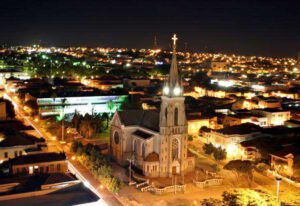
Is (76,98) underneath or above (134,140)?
above

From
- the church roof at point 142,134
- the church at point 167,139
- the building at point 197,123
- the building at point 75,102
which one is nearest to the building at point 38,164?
the church at point 167,139

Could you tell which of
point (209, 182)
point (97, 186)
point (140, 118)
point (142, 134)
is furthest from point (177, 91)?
point (97, 186)

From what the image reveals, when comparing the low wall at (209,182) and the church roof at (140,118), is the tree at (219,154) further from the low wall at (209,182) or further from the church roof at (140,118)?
the church roof at (140,118)

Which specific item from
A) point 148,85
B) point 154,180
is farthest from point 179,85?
point 148,85

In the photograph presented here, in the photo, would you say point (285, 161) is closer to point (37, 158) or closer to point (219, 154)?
point (219, 154)

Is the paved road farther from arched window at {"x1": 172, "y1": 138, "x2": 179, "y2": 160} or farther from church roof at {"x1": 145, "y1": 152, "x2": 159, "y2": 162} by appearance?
arched window at {"x1": 172, "y1": 138, "x2": 179, "y2": 160}

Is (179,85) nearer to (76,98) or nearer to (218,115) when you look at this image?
(218,115)
